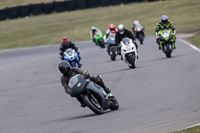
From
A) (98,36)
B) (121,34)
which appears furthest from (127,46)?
(98,36)

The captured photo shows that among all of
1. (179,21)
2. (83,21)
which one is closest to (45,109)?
(179,21)

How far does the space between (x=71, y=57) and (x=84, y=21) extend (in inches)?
1502

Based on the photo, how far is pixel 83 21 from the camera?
2196 inches

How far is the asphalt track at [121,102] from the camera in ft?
26.8

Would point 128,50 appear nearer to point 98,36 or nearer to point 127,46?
point 127,46

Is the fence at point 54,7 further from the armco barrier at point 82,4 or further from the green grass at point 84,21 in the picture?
the green grass at point 84,21

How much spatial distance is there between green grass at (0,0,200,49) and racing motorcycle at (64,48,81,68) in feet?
81.9

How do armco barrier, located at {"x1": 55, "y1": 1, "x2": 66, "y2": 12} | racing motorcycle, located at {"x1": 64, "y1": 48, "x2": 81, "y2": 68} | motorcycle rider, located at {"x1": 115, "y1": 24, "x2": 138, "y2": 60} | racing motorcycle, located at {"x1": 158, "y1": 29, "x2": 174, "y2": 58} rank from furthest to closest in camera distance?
armco barrier, located at {"x1": 55, "y1": 1, "x2": 66, "y2": 12} → racing motorcycle, located at {"x1": 158, "y1": 29, "x2": 174, "y2": 58} → motorcycle rider, located at {"x1": 115, "y1": 24, "x2": 138, "y2": 60} → racing motorcycle, located at {"x1": 64, "y1": 48, "x2": 81, "y2": 68}

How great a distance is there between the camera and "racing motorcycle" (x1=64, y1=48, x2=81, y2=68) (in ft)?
58.3

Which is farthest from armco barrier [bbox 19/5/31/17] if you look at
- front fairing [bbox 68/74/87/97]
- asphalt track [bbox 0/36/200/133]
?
front fairing [bbox 68/74/87/97]

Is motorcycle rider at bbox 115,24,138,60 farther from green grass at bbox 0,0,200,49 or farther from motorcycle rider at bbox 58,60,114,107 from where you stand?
green grass at bbox 0,0,200,49

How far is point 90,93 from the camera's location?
31.0ft

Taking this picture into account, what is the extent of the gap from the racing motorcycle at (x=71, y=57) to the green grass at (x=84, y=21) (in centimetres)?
2495

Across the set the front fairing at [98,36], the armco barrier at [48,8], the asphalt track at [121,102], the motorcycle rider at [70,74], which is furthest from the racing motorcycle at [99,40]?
the armco barrier at [48,8]
